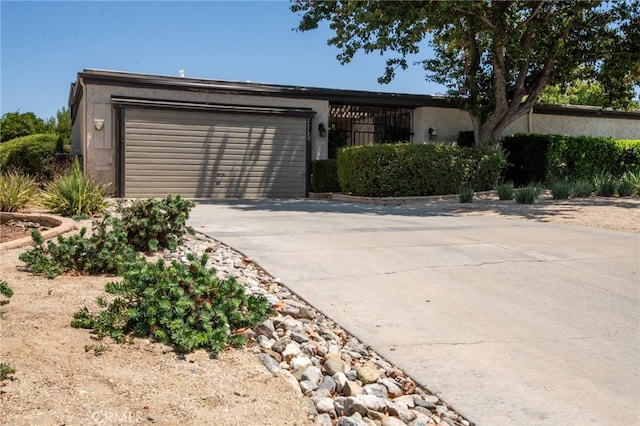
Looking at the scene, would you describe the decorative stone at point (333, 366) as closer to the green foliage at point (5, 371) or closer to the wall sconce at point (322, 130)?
the green foliage at point (5, 371)

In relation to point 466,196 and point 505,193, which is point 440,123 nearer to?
point 505,193

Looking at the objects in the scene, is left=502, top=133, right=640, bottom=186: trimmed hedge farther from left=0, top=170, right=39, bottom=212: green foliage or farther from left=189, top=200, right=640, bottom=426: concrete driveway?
left=0, top=170, right=39, bottom=212: green foliage

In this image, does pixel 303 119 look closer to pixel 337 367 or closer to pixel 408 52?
pixel 408 52

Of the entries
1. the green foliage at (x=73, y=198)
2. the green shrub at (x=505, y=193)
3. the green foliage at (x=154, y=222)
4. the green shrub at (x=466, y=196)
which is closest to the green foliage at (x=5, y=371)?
the green foliage at (x=154, y=222)

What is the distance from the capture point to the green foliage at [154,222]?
6.09 meters

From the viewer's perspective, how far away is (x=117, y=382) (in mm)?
2818

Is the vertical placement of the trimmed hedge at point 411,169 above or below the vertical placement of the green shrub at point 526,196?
above

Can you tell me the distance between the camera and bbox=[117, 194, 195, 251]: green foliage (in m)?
6.09

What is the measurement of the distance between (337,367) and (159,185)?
45.4 ft

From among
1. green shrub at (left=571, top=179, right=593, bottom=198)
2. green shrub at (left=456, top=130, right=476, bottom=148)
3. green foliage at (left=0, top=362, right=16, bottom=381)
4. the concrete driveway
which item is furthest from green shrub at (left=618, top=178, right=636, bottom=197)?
green foliage at (left=0, top=362, right=16, bottom=381)

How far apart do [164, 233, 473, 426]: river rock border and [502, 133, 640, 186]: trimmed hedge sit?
595 inches

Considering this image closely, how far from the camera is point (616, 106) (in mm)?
18812

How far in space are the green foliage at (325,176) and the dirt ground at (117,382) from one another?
13944 mm

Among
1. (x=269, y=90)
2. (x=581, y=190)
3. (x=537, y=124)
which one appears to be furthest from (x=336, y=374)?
(x=537, y=124)
